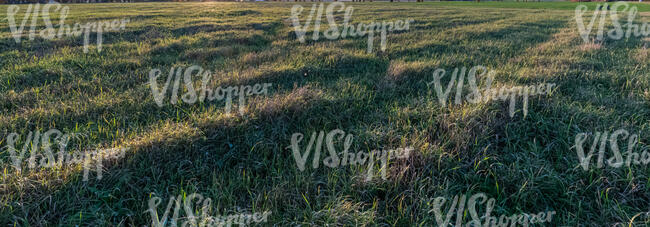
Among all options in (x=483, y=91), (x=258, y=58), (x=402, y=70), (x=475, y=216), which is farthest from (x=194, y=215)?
(x=258, y=58)

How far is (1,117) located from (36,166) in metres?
1.33

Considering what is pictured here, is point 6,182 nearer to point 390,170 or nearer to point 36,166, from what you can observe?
point 36,166

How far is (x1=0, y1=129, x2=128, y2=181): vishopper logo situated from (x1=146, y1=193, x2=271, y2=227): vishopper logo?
1.98ft

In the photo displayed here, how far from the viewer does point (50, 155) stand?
7.41 ft

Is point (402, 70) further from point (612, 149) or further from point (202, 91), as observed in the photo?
point (202, 91)

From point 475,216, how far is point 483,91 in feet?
7.82

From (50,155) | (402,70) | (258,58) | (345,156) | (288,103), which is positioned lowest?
(345,156)

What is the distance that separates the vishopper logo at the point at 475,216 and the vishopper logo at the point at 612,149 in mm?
842

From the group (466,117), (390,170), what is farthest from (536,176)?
(390,170)

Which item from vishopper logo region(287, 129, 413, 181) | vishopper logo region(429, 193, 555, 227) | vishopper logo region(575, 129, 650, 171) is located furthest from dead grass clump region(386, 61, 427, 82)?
vishopper logo region(429, 193, 555, 227)

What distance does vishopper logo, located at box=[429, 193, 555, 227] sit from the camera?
6.07ft

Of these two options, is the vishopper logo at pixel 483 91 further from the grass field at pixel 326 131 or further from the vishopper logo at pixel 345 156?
the vishopper logo at pixel 345 156

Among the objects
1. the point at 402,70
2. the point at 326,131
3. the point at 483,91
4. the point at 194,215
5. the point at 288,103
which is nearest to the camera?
the point at 194,215

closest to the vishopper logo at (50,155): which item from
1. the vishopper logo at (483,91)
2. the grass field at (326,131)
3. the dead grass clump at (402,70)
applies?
the grass field at (326,131)
